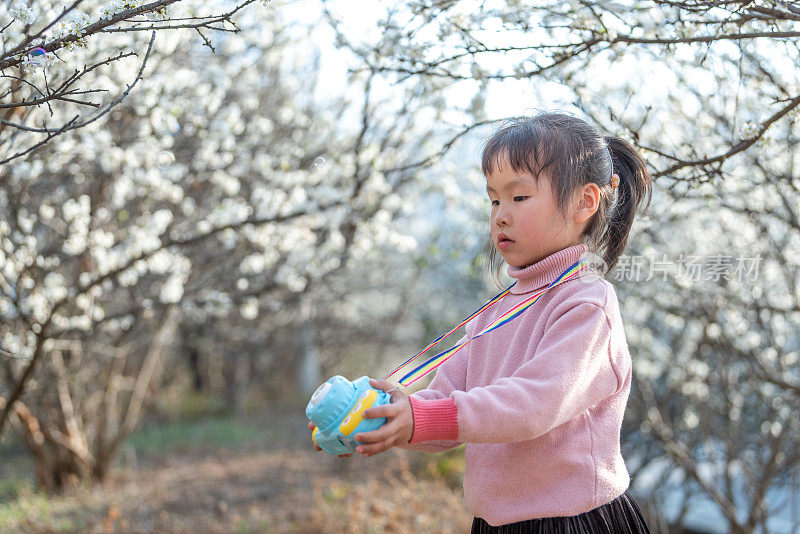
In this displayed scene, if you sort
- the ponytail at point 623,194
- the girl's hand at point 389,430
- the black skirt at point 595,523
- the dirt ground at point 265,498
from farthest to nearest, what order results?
the dirt ground at point 265,498 < the ponytail at point 623,194 < the black skirt at point 595,523 < the girl's hand at point 389,430

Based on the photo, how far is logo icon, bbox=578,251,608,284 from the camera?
167 centimetres

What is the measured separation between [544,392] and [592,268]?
424 millimetres

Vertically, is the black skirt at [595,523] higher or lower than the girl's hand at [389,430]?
lower

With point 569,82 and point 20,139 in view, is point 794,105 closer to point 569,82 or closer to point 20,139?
point 569,82

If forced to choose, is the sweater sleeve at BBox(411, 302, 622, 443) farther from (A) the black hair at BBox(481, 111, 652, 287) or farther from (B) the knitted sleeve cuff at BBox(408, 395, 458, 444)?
(A) the black hair at BBox(481, 111, 652, 287)

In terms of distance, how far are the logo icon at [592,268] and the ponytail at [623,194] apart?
37 mm

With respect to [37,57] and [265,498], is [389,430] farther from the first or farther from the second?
[265,498]

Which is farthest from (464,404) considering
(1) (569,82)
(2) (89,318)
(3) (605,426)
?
(2) (89,318)

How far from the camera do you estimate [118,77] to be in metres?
4.51

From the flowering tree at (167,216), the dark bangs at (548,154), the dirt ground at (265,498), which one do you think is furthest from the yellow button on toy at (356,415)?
the dirt ground at (265,498)

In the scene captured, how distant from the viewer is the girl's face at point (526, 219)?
1.66 metres

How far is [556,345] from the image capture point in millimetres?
1493

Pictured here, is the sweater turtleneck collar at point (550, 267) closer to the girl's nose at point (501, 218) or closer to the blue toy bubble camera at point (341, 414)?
the girl's nose at point (501, 218)

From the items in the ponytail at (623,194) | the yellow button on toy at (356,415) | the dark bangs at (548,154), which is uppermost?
the dark bangs at (548,154)
